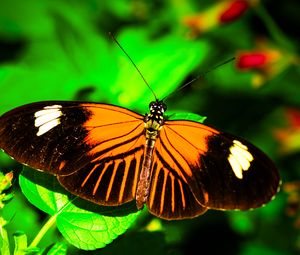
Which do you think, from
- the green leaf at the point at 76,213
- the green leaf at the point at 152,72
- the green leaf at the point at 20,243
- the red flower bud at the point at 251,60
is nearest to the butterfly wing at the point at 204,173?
the green leaf at the point at 76,213

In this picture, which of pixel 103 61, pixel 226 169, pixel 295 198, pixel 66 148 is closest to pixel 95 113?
pixel 66 148

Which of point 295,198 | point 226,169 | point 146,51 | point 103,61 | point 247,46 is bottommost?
point 226,169

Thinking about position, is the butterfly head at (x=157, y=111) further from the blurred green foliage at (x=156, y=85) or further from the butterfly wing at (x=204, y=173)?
the blurred green foliage at (x=156, y=85)

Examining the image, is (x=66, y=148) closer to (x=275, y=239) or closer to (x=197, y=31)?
(x=197, y=31)

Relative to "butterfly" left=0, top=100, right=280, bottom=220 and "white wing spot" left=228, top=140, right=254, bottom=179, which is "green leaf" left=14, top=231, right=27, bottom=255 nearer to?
"butterfly" left=0, top=100, right=280, bottom=220

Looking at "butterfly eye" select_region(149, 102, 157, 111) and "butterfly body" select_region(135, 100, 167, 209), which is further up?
"butterfly eye" select_region(149, 102, 157, 111)

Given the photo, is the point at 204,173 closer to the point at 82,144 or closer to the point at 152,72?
the point at 82,144

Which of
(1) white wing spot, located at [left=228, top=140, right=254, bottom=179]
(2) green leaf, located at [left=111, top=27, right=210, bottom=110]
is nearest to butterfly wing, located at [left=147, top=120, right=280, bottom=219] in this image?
(1) white wing spot, located at [left=228, top=140, right=254, bottom=179]
